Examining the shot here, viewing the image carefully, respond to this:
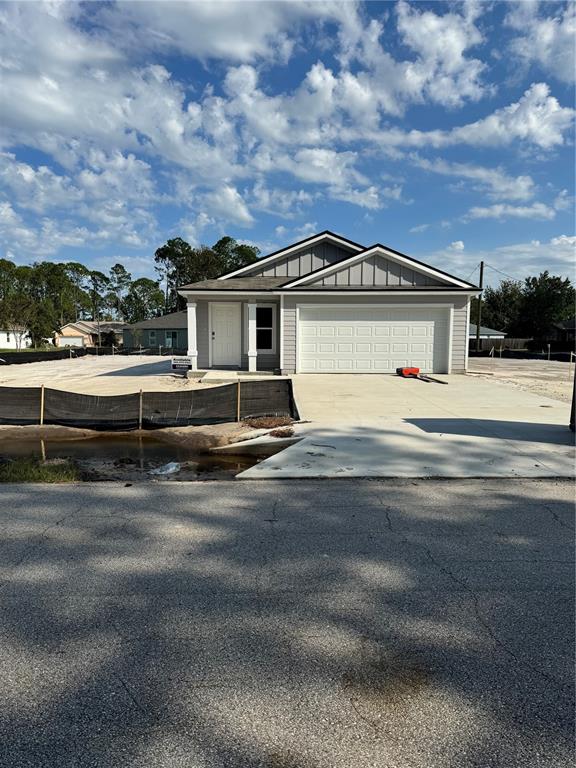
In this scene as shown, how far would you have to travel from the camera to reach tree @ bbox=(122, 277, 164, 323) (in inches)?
3664

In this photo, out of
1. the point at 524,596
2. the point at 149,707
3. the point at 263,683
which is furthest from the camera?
the point at 524,596

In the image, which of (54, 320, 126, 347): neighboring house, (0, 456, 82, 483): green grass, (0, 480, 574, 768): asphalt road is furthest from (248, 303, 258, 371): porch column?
(54, 320, 126, 347): neighboring house

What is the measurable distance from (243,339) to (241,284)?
203 centimetres

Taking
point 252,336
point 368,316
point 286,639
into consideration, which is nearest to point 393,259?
point 368,316

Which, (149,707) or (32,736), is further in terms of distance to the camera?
(149,707)

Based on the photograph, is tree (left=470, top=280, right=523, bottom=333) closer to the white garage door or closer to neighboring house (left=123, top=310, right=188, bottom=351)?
neighboring house (left=123, top=310, right=188, bottom=351)

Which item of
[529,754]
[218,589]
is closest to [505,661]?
[529,754]

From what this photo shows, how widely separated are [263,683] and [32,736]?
936mm

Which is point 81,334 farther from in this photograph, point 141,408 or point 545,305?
point 141,408

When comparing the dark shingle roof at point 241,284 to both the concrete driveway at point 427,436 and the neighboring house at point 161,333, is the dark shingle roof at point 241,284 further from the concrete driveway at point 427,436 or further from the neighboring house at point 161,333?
the neighboring house at point 161,333

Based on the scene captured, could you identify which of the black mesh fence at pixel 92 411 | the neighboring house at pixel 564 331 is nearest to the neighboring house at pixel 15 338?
the black mesh fence at pixel 92 411

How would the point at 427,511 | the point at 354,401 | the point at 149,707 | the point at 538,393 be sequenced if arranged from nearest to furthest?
1. the point at 149,707
2. the point at 427,511
3. the point at 354,401
4. the point at 538,393

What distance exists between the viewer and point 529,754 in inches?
73.2

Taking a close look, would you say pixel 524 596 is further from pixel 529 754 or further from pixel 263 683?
pixel 263 683
